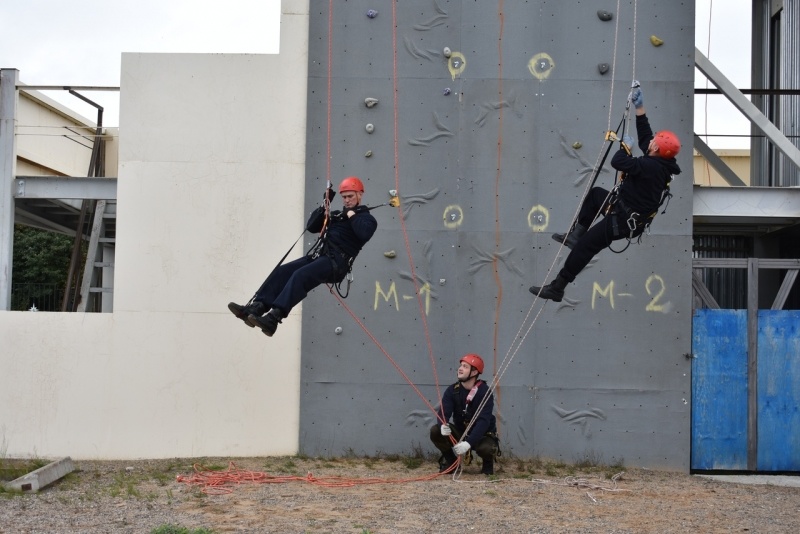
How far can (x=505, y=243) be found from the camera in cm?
1117

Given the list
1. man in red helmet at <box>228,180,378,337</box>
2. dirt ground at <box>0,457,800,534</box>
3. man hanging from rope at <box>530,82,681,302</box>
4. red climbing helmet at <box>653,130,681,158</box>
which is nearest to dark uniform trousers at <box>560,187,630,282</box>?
man hanging from rope at <box>530,82,681,302</box>

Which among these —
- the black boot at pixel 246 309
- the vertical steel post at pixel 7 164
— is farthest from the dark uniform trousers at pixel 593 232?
the vertical steel post at pixel 7 164

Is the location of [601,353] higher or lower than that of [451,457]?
higher

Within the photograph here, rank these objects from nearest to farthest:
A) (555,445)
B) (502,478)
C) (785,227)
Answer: (502,478), (555,445), (785,227)

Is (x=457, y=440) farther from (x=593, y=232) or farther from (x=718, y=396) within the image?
(x=718, y=396)

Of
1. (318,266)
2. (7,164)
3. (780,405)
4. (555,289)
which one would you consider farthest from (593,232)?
(7,164)

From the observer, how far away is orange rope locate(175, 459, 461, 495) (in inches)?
379

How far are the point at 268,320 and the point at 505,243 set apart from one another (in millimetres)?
3653

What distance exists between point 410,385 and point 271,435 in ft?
5.33

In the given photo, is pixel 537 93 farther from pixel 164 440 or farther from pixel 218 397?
pixel 164 440

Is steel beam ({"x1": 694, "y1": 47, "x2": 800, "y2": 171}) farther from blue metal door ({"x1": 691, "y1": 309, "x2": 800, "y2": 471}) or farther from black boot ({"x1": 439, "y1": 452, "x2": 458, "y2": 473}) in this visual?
black boot ({"x1": 439, "y1": 452, "x2": 458, "y2": 473})

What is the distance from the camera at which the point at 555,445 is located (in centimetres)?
1105

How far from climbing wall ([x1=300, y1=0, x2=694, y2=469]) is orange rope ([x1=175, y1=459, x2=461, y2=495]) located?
109 cm

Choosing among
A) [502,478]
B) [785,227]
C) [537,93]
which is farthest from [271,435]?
[785,227]
